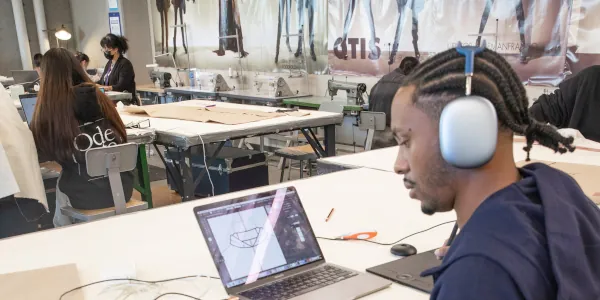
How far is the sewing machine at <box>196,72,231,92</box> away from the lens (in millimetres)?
6270

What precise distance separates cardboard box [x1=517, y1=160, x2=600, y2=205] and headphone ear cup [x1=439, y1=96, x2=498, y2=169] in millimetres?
1118

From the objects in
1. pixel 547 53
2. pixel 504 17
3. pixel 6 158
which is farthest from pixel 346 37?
pixel 6 158

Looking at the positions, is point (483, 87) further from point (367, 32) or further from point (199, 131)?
point (367, 32)

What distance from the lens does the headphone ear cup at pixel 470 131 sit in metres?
0.75

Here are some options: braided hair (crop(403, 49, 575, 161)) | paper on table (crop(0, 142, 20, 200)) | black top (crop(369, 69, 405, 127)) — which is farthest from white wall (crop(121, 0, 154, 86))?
braided hair (crop(403, 49, 575, 161))

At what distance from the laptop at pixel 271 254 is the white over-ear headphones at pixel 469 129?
55 cm

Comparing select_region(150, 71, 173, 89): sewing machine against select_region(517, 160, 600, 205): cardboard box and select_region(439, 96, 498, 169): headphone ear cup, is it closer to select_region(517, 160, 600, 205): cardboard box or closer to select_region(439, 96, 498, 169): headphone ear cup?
select_region(517, 160, 600, 205): cardboard box

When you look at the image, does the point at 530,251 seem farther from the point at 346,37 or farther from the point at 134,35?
the point at 134,35

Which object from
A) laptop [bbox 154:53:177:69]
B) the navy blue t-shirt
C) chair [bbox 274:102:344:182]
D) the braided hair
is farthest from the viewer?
laptop [bbox 154:53:177:69]

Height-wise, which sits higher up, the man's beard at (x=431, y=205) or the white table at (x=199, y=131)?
the man's beard at (x=431, y=205)

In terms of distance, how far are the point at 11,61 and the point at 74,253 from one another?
9.13 m

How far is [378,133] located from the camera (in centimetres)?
399

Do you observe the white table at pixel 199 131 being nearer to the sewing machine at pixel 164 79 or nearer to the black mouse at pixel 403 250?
the black mouse at pixel 403 250

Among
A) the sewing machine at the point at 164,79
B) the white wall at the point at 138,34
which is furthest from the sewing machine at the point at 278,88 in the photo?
the white wall at the point at 138,34
